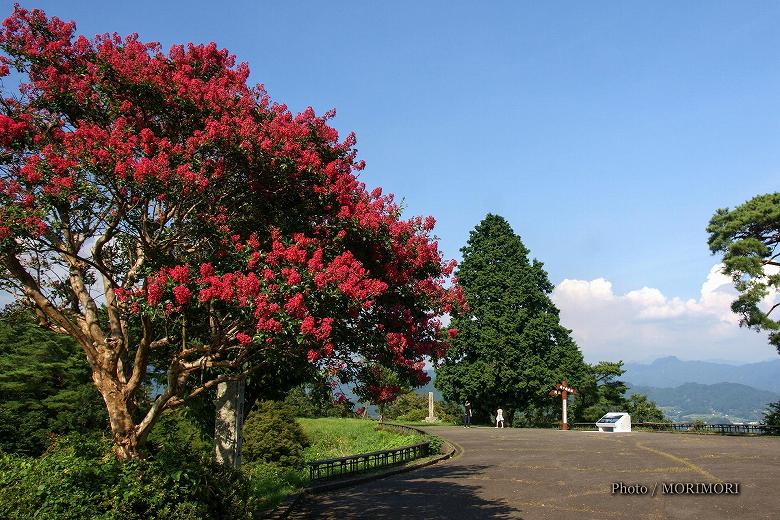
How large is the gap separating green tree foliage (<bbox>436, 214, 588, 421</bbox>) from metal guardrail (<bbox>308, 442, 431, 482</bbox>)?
21.6 metres

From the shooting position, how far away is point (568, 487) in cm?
1453

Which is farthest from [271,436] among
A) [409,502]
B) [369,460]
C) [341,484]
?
[409,502]

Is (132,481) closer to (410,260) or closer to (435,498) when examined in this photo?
(410,260)

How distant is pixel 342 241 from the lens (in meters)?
8.99

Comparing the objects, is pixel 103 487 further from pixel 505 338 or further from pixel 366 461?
pixel 505 338

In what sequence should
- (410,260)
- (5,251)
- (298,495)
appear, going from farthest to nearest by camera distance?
1. (298,495)
2. (410,260)
3. (5,251)

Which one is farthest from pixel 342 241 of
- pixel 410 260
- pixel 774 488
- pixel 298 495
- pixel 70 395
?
pixel 70 395

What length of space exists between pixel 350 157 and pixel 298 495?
822cm

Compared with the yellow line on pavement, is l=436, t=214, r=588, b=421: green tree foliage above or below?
above

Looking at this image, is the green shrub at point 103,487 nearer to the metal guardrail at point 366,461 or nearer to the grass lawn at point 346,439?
the metal guardrail at point 366,461

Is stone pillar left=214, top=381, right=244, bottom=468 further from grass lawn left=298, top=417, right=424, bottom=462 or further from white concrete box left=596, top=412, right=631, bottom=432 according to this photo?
white concrete box left=596, top=412, right=631, bottom=432

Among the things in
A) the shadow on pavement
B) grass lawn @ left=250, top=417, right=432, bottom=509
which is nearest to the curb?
the shadow on pavement

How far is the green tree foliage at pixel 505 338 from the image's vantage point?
142ft

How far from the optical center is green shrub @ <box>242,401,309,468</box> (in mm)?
22859
